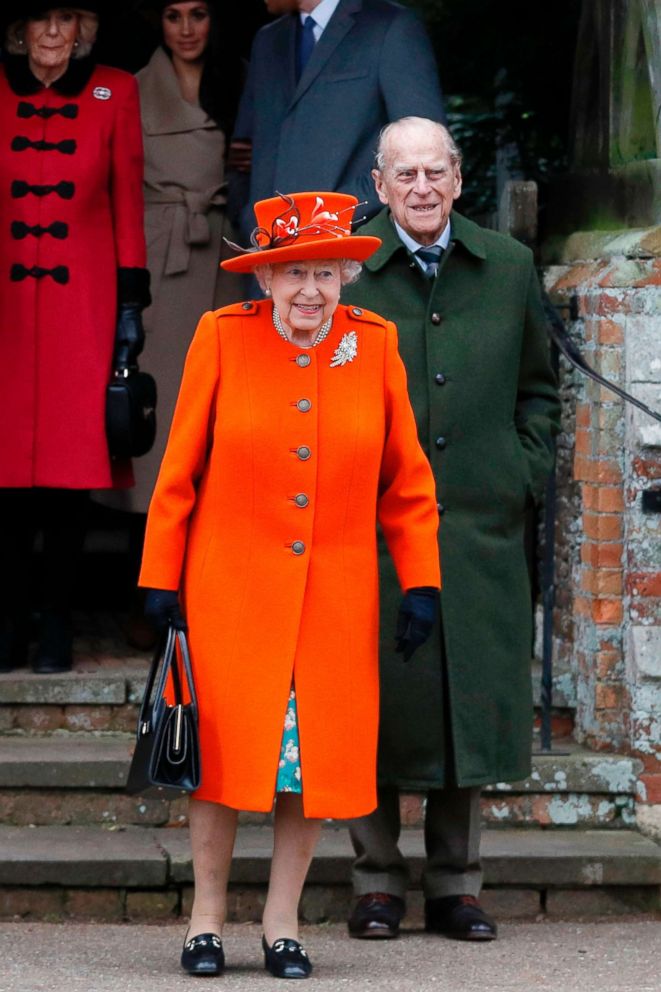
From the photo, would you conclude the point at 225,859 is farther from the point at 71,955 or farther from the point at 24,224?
the point at 24,224

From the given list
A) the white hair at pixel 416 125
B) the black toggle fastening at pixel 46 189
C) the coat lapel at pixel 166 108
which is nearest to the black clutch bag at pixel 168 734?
the white hair at pixel 416 125

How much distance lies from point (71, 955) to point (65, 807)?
0.92m

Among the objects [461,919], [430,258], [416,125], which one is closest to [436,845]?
[461,919]

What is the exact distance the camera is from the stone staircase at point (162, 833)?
5684 mm

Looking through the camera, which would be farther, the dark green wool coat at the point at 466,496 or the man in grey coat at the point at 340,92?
the man in grey coat at the point at 340,92

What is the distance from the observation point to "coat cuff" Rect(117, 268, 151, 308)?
6.59 metres

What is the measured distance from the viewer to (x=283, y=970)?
4.80 metres

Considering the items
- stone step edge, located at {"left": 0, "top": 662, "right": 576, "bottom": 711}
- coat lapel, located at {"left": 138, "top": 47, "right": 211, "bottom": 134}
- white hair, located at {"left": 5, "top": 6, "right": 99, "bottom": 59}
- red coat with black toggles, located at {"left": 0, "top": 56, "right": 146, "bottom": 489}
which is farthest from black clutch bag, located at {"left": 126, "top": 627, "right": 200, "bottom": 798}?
coat lapel, located at {"left": 138, "top": 47, "right": 211, "bottom": 134}

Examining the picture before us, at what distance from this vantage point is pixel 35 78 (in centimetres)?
655

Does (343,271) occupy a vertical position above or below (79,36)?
below

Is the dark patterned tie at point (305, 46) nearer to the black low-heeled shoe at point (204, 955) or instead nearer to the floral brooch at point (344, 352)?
the floral brooch at point (344, 352)

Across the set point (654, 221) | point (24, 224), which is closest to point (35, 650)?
point (24, 224)

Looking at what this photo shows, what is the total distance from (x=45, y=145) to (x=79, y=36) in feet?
1.09

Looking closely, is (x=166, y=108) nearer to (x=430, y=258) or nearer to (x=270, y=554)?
(x=430, y=258)
